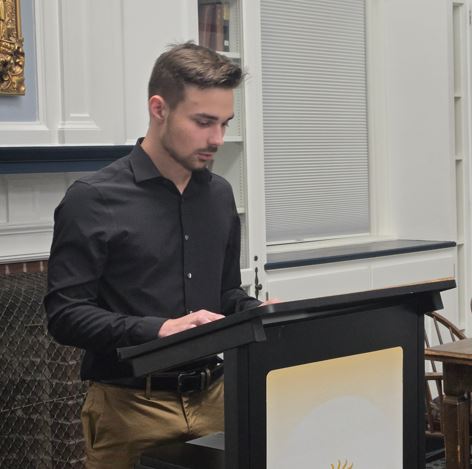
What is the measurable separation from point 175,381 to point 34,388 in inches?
66.8

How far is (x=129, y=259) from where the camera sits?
6.21 ft

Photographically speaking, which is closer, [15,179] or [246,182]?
[15,179]

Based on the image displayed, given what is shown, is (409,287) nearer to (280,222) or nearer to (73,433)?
(73,433)

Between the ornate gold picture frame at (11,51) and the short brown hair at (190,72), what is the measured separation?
1538 mm

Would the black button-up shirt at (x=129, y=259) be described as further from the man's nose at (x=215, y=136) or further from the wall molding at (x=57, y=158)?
the wall molding at (x=57, y=158)

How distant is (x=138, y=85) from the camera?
368 cm

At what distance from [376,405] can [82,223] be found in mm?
666

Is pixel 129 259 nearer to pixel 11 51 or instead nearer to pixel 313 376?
pixel 313 376

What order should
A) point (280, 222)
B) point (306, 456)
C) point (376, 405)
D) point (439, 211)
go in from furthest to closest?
point (439, 211) → point (280, 222) → point (376, 405) → point (306, 456)

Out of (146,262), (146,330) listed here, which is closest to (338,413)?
(146,330)

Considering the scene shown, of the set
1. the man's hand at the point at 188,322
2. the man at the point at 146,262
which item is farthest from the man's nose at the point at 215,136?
the man's hand at the point at 188,322

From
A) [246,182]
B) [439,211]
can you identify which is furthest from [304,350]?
[439,211]

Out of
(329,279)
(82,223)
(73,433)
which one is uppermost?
(82,223)

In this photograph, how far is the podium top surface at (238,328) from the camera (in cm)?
142
